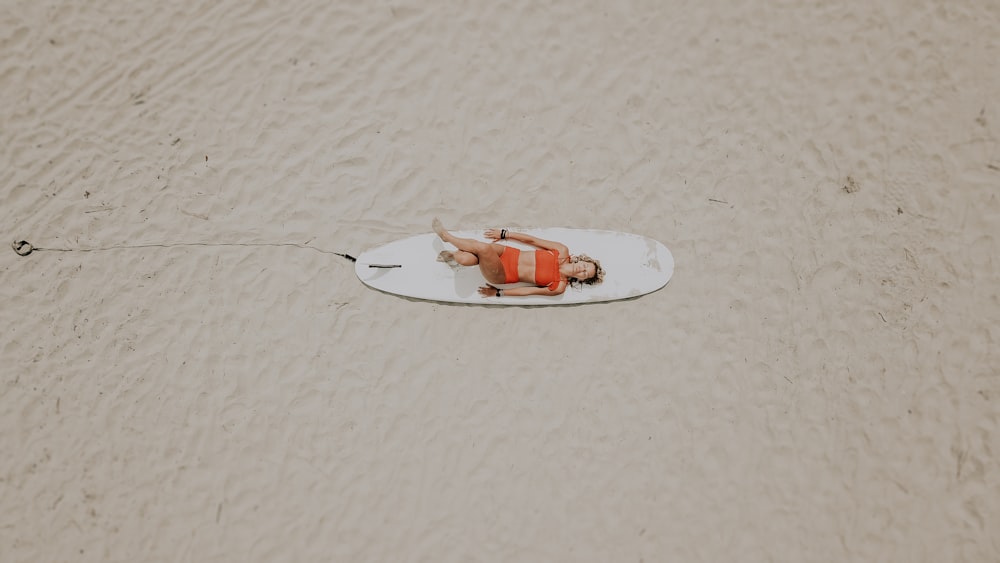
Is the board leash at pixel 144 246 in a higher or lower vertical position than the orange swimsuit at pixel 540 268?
higher

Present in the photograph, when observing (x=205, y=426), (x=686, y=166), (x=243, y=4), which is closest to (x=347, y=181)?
(x=243, y=4)

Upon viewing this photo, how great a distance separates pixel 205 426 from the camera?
408 centimetres

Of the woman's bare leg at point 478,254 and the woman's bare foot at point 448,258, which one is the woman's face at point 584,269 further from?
the woman's bare foot at point 448,258

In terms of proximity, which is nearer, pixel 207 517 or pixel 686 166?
pixel 207 517

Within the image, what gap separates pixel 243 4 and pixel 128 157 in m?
1.64

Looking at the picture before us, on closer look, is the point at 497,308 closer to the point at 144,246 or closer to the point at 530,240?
the point at 530,240

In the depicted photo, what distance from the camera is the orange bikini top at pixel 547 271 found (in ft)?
13.0

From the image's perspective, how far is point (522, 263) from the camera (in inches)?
157

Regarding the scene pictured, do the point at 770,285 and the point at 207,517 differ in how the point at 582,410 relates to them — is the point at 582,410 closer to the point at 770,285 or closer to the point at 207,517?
the point at 770,285

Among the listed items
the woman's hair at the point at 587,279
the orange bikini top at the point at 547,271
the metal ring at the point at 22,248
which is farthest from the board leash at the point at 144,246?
the woman's hair at the point at 587,279

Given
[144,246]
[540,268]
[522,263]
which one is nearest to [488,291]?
[522,263]

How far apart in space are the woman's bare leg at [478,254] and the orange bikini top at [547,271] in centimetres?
28

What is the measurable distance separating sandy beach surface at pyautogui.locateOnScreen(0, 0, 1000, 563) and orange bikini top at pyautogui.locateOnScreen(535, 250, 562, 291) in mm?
346

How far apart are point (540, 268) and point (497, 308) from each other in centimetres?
53
